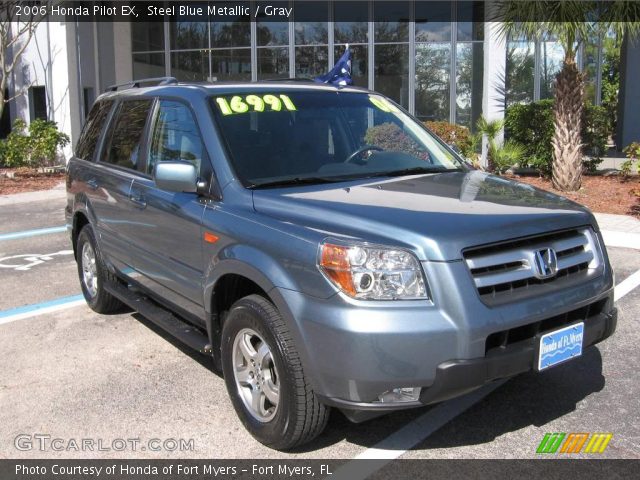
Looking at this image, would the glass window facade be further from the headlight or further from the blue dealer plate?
the headlight

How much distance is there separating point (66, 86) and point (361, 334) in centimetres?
1952

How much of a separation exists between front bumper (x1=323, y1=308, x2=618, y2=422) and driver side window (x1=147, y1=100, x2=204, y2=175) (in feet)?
5.99

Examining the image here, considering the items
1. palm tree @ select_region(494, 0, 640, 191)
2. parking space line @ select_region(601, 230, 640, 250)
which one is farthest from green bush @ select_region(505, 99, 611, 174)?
parking space line @ select_region(601, 230, 640, 250)

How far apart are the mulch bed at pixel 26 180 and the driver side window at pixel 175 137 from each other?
11623mm

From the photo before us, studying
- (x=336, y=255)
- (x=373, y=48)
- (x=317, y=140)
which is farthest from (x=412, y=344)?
(x=373, y=48)

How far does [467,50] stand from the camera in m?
18.9

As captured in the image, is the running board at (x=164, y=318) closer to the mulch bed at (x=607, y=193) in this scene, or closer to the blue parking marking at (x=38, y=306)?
the blue parking marking at (x=38, y=306)

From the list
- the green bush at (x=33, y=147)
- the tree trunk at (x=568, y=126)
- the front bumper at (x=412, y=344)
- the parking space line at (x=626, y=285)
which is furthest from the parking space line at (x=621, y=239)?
the green bush at (x=33, y=147)

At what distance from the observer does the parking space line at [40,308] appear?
19.4 feet

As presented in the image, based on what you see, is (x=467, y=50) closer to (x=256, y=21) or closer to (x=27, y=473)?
(x=256, y=21)

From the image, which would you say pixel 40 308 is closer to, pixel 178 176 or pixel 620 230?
pixel 178 176

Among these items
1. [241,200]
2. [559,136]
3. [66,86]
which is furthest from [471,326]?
[66,86]

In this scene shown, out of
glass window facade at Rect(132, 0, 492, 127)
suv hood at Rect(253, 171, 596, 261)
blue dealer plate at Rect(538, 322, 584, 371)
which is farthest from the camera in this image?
glass window facade at Rect(132, 0, 492, 127)

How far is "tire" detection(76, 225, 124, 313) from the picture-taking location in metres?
5.56
